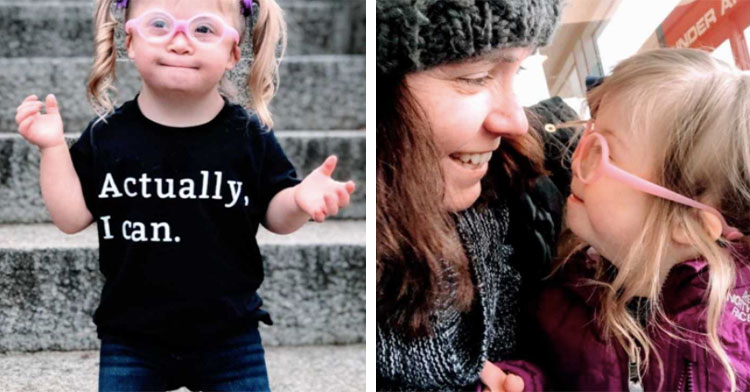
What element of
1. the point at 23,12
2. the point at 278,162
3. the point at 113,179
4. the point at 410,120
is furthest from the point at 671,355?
the point at 23,12

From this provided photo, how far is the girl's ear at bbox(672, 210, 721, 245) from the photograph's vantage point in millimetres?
1130

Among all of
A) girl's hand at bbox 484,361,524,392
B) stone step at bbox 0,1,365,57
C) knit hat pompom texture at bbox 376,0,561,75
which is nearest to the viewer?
knit hat pompom texture at bbox 376,0,561,75

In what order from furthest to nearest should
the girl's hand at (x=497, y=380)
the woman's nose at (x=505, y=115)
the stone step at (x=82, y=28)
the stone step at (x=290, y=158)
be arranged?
the stone step at (x=82, y=28) < the stone step at (x=290, y=158) < the girl's hand at (x=497, y=380) < the woman's nose at (x=505, y=115)

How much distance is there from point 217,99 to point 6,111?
2.45 feet

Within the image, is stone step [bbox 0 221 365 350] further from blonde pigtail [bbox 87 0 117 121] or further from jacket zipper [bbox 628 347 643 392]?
jacket zipper [bbox 628 347 643 392]

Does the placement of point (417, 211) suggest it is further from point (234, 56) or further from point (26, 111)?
point (26, 111)

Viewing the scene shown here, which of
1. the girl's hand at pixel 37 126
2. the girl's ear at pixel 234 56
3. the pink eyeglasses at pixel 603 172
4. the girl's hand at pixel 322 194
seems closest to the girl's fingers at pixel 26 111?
the girl's hand at pixel 37 126

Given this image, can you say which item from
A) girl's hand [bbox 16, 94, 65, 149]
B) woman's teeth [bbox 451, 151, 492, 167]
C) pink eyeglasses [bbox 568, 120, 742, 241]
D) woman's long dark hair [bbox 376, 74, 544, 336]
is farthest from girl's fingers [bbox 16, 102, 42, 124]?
pink eyeglasses [bbox 568, 120, 742, 241]

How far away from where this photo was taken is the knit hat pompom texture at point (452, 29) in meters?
1.03

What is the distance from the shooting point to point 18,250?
1.51 meters

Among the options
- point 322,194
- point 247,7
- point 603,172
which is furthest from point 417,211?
point 247,7

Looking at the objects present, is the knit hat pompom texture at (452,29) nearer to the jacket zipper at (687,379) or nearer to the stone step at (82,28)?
the jacket zipper at (687,379)

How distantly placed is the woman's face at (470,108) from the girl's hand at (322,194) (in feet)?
0.56

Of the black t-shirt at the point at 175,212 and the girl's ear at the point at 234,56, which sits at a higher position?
the girl's ear at the point at 234,56
